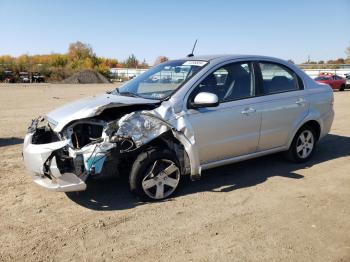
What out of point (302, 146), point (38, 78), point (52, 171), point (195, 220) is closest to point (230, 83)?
point (302, 146)

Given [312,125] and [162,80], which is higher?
[162,80]

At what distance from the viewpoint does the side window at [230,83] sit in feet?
16.2

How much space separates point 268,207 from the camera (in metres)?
4.46

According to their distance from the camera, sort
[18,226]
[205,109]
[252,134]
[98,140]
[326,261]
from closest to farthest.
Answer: [326,261] < [18,226] < [98,140] < [205,109] < [252,134]

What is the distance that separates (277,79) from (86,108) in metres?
2.99

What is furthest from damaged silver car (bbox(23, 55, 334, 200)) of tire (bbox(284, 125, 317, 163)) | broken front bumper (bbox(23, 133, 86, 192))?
tire (bbox(284, 125, 317, 163))

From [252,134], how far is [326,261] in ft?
7.46

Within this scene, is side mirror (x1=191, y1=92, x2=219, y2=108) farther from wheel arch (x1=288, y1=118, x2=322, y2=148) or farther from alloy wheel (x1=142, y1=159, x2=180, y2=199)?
wheel arch (x1=288, y1=118, x2=322, y2=148)

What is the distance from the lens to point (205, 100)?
459 cm

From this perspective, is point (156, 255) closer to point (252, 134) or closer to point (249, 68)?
point (252, 134)

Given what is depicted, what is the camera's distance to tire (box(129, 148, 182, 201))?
4.38 metres

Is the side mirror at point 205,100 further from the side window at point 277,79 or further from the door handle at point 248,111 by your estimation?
the side window at point 277,79

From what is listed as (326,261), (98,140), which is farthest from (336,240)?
(98,140)

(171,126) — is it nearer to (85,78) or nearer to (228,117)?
(228,117)
